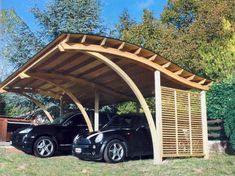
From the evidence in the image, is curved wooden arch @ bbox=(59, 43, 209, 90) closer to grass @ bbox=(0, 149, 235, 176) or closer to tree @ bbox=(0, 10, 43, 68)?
grass @ bbox=(0, 149, 235, 176)

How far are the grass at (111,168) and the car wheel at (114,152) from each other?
297 millimetres

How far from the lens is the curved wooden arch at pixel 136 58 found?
31.7 feet

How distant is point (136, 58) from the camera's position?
10828mm

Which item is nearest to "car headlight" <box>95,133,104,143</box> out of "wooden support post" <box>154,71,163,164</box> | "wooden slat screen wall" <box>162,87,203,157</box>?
"wooden support post" <box>154,71,163,164</box>

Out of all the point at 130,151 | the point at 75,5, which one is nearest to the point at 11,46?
the point at 75,5

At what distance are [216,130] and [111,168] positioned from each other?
5.53m

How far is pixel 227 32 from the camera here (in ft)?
74.8

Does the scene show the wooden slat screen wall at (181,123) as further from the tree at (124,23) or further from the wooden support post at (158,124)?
the tree at (124,23)

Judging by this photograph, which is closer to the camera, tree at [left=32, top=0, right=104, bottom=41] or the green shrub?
the green shrub

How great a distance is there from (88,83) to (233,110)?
561 cm

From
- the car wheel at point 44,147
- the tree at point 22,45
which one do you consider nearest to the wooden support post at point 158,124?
the car wheel at point 44,147

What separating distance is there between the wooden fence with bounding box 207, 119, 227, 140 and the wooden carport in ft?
4.07

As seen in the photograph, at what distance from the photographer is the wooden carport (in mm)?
10297

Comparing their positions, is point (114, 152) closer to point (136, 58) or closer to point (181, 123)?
point (181, 123)
